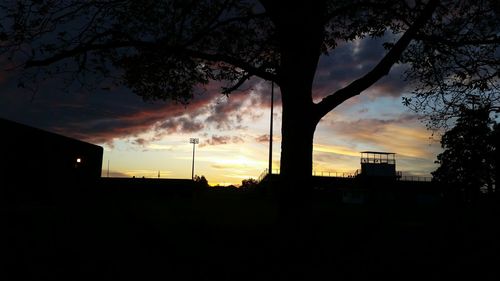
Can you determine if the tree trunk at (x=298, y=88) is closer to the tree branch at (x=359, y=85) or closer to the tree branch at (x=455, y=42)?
the tree branch at (x=359, y=85)

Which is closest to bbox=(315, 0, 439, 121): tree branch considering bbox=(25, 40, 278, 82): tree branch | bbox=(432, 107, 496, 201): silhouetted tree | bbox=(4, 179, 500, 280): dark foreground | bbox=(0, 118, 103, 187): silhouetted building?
bbox=(25, 40, 278, 82): tree branch

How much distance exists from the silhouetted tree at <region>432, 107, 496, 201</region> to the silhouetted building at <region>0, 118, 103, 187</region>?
40.7 m

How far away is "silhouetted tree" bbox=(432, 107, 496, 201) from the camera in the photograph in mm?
55062

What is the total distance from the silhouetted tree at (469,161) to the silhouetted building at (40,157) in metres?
40.7

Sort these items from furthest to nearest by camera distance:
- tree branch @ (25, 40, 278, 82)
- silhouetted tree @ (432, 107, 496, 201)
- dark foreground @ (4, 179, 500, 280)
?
silhouetted tree @ (432, 107, 496, 201), tree branch @ (25, 40, 278, 82), dark foreground @ (4, 179, 500, 280)

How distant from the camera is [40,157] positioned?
3600 centimetres

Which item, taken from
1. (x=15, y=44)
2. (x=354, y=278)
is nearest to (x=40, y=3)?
(x=15, y=44)

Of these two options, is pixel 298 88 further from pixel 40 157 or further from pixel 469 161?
pixel 469 161

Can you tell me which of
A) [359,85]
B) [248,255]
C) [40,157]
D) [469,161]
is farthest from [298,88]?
[469,161]

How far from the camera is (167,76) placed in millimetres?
13430

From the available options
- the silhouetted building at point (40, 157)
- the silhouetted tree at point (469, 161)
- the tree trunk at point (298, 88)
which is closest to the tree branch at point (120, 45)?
the tree trunk at point (298, 88)

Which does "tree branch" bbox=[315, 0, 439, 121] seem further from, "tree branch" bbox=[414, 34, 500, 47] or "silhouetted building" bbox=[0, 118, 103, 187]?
"silhouetted building" bbox=[0, 118, 103, 187]

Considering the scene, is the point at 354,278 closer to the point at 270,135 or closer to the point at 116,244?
the point at 116,244

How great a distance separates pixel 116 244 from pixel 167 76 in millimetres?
4950
